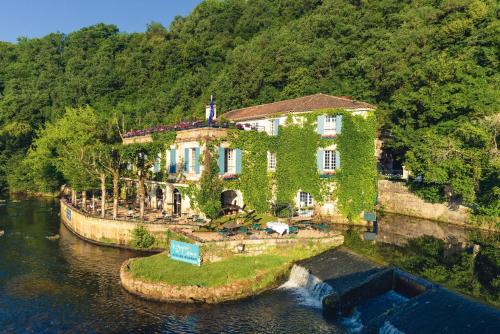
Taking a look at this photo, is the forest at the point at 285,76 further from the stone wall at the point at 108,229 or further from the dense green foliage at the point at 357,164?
the stone wall at the point at 108,229

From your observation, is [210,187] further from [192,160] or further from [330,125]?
[330,125]

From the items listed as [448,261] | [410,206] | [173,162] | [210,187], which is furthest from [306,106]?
[448,261]

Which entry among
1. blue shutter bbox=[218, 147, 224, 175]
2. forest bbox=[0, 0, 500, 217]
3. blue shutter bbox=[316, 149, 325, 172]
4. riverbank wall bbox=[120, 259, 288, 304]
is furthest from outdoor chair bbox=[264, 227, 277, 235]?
forest bbox=[0, 0, 500, 217]

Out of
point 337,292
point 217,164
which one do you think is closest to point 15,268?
point 217,164

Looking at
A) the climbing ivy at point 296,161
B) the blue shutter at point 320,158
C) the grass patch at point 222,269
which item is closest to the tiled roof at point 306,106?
the climbing ivy at point 296,161

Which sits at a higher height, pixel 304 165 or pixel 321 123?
pixel 321 123

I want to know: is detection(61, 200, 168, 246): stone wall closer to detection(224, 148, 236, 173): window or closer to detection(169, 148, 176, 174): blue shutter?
detection(169, 148, 176, 174): blue shutter

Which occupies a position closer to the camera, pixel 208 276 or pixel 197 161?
pixel 208 276

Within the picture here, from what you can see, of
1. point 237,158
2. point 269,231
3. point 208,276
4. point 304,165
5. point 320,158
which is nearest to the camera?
point 208,276
